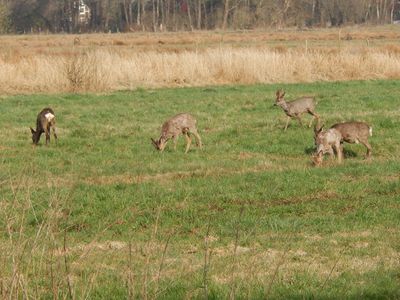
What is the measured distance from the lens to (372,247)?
873 cm

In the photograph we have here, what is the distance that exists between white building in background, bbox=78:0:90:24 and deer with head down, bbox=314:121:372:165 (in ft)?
333

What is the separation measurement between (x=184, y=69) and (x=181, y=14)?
76671 mm

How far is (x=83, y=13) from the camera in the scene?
115m

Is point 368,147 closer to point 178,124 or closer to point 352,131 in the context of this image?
point 352,131

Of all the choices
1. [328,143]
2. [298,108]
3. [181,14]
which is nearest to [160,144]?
[328,143]

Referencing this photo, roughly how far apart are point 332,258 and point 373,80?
23.6m

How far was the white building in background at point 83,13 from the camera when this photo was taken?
369 feet

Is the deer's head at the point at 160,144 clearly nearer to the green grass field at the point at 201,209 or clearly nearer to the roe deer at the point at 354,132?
the green grass field at the point at 201,209

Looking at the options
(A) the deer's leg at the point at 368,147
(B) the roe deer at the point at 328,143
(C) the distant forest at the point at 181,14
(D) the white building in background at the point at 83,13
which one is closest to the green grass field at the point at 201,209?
(A) the deer's leg at the point at 368,147

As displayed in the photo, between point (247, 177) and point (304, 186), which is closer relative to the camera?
point (304, 186)

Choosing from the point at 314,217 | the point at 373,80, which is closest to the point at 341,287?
the point at 314,217

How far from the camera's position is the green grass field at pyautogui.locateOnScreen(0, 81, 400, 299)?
6.53 meters

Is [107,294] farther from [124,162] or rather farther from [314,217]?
[124,162]

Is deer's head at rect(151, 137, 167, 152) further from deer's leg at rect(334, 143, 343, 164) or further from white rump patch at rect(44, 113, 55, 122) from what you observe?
deer's leg at rect(334, 143, 343, 164)
